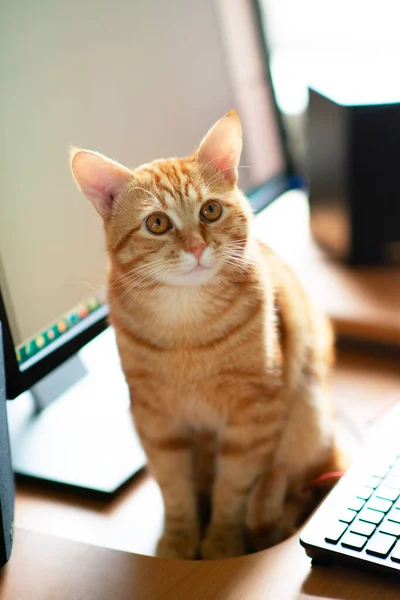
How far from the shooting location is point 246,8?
1.45 meters

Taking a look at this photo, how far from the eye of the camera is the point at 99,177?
2.75 feet

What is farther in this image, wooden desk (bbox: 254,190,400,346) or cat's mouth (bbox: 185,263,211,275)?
wooden desk (bbox: 254,190,400,346)

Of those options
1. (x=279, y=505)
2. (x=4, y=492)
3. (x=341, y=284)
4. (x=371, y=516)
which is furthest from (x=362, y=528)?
(x=341, y=284)

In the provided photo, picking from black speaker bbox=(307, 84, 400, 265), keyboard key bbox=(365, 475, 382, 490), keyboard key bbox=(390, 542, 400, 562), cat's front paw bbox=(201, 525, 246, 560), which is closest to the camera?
keyboard key bbox=(390, 542, 400, 562)

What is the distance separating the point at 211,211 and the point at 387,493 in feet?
1.29

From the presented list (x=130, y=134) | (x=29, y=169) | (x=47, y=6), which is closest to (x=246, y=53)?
(x=130, y=134)

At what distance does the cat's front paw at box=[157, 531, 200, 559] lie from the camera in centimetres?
88

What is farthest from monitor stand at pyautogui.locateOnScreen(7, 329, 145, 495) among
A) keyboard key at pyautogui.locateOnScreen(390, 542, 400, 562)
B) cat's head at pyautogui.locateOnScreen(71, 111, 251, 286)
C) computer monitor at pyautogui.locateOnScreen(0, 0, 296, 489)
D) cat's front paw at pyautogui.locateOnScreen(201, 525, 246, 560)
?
keyboard key at pyautogui.locateOnScreen(390, 542, 400, 562)

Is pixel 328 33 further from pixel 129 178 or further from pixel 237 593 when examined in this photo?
pixel 237 593

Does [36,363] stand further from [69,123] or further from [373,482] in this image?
[373,482]

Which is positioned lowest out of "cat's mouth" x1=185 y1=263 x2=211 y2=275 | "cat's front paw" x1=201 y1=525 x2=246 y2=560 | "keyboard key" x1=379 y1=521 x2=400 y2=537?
"cat's front paw" x1=201 y1=525 x2=246 y2=560

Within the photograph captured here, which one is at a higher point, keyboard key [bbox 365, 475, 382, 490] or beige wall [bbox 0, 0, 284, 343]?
beige wall [bbox 0, 0, 284, 343]

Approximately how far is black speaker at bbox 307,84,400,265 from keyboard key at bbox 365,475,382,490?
1.90ft

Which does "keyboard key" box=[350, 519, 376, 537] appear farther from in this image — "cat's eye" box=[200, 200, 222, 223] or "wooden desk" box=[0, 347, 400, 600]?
"cat's eye" box=[200, 200, 222, 223]
